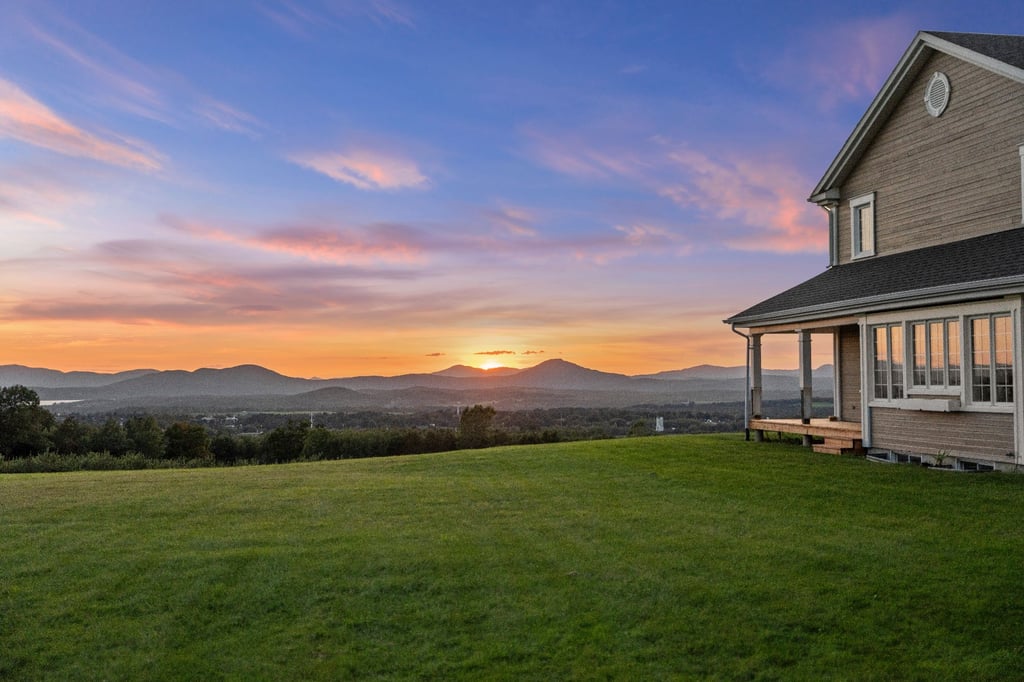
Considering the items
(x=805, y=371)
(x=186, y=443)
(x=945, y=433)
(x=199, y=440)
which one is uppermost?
(x=805, y=371)

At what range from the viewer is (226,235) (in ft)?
86.2

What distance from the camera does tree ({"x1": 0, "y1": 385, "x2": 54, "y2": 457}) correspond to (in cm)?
4025

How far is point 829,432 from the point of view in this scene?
16.9 m

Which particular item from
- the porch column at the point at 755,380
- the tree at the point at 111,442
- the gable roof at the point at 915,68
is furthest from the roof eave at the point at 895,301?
the tree at the point at 111,442

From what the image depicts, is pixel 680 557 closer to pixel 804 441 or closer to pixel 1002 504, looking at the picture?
pixel 1002 504

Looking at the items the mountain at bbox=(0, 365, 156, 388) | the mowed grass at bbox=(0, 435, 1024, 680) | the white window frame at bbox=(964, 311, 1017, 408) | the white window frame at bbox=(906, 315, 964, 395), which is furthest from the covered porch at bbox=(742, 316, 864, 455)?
the mountain at bbox=(0, 365, 156, 388)

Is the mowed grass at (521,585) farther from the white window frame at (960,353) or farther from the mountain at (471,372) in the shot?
the mountain at (471,372)

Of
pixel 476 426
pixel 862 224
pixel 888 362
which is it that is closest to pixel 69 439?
pixel 476 426

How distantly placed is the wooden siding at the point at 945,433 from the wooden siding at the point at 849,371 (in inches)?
134

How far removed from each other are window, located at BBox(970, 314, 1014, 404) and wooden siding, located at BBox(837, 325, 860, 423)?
5.54 meters

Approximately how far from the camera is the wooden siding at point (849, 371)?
18.7 meters

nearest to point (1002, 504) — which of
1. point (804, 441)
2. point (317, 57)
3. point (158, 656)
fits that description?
point (804, 441)

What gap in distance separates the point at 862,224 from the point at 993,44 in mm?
4900

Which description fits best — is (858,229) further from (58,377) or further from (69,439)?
(58,377)
